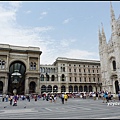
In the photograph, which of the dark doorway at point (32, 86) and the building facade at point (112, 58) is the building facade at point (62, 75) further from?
the building facade at point (112, 58)

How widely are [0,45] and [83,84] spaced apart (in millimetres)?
41553

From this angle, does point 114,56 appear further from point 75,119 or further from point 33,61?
point 75,119

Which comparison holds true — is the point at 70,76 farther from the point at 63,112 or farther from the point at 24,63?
the point at 63,112

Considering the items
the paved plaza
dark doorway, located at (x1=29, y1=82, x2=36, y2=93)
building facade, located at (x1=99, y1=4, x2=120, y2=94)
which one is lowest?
the paved plaza

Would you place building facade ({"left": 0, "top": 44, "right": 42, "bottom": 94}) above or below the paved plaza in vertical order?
above

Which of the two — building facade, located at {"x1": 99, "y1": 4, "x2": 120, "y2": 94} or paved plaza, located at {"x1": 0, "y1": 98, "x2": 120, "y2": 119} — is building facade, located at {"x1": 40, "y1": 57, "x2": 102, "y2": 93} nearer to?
building facade, located at {"x1": 99, "y1": 4, "x2": 120, "y2": 94}

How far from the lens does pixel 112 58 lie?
4447 centimetres

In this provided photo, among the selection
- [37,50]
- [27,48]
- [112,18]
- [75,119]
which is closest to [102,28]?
[112,18]

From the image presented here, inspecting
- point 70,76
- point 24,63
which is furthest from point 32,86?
point 70,76

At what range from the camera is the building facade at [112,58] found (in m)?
40.7

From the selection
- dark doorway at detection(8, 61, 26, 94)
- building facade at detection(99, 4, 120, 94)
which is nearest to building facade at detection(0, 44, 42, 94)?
dark doorway at detection(8, 61, 26, 94)

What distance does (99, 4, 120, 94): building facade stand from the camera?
40.7m

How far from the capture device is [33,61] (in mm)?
52719

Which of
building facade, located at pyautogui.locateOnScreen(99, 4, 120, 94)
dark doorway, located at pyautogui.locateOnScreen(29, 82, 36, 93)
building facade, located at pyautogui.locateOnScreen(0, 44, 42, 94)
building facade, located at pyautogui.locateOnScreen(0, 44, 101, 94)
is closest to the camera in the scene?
building facade, located at pyautogui.locateOnScreen(99, 4, 120, 94)
